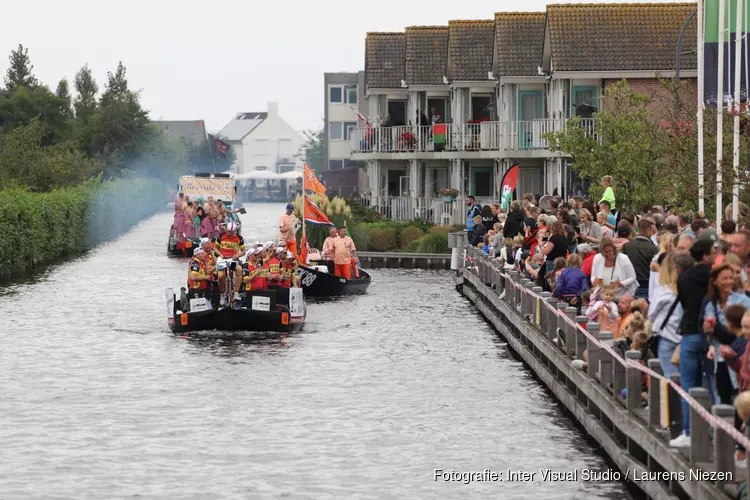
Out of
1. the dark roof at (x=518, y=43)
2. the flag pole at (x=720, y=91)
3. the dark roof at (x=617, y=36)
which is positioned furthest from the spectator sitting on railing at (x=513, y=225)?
the dark roof at (x=518, y=43)

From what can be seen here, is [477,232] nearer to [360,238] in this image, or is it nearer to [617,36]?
[360,238]

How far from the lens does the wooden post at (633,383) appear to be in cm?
1532

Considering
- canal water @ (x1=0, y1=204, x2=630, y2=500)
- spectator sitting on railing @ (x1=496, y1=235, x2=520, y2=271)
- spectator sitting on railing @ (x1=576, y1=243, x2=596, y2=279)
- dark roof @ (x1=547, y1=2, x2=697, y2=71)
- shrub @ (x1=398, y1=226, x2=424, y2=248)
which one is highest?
dark roof @ (x1=547, y1=2, x2=697, y2=71)

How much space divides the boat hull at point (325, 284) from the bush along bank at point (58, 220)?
30.6 ft

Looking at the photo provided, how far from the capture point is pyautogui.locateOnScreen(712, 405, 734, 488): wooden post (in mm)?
11797

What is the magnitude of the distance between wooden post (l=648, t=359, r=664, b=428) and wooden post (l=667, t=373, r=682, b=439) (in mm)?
420

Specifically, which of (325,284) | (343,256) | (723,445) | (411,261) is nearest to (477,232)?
(343,256)

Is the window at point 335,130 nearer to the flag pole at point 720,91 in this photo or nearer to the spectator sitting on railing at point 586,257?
the flag pole at point 720,91

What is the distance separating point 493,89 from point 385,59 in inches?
387

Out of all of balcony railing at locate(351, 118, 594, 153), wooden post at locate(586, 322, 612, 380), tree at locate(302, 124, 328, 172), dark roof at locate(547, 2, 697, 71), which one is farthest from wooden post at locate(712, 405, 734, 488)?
tree at locate(302, 124, 328, 172)

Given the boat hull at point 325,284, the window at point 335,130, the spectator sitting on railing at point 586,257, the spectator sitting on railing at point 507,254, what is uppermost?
the window at point 335,130

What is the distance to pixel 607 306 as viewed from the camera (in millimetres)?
19047

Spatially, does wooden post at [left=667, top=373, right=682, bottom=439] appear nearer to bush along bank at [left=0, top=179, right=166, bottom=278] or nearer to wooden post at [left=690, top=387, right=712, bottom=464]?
wooden post at [left=690, top=387, right=712, bottom=464]

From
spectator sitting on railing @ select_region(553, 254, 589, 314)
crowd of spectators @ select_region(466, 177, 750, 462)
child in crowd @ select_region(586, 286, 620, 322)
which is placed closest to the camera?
crowd of spectators @ select_region(466, 177, 750, 462)
